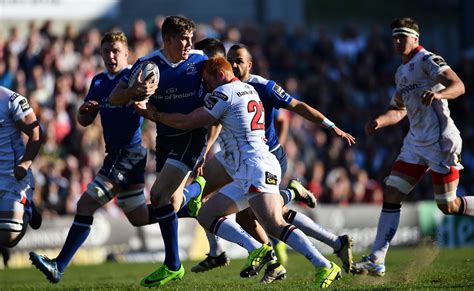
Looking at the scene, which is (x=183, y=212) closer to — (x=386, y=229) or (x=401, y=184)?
(x=386, y=229)

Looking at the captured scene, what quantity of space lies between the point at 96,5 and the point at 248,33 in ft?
13.1

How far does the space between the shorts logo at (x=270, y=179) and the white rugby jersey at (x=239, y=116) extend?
0.80ft

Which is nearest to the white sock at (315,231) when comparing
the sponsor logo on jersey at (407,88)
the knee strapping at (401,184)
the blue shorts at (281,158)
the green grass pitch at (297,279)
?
the green grass pitch at (297,279)

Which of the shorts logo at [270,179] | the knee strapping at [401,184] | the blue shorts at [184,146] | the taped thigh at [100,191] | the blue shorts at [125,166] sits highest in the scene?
the blue shorts at [184,146]

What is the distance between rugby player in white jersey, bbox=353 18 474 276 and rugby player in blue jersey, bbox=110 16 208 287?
202 cm

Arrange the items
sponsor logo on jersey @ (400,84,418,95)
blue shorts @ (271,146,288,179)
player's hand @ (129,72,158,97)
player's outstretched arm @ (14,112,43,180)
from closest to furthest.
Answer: player's hand @ (129,72,158,97), player's outstretched arm @ (14,112,43,180), sponsor logo on jersey @ (400,84,418,95), blue shorts @ (271,146,288,179)

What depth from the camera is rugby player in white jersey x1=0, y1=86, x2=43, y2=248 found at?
418 inches

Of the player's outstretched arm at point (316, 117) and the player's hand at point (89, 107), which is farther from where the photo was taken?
the player's hand at point (89, 107)

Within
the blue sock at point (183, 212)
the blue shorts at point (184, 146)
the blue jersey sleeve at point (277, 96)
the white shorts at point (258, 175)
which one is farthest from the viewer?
the blue sock at point (183, 212)

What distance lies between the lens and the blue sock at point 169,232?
10.1 m

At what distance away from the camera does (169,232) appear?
10.2m

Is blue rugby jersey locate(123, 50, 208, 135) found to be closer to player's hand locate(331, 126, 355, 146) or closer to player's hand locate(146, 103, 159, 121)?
player's hand locate(146, 103, 159, 121)

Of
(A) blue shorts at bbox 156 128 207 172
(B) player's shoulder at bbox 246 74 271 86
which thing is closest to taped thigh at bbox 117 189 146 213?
(A) blue shorts at bbox 156 128 207 172

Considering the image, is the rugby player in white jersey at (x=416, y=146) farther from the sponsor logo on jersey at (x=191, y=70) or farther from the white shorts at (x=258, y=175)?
the sponsor logo on jersey at (x=191, y=70)
